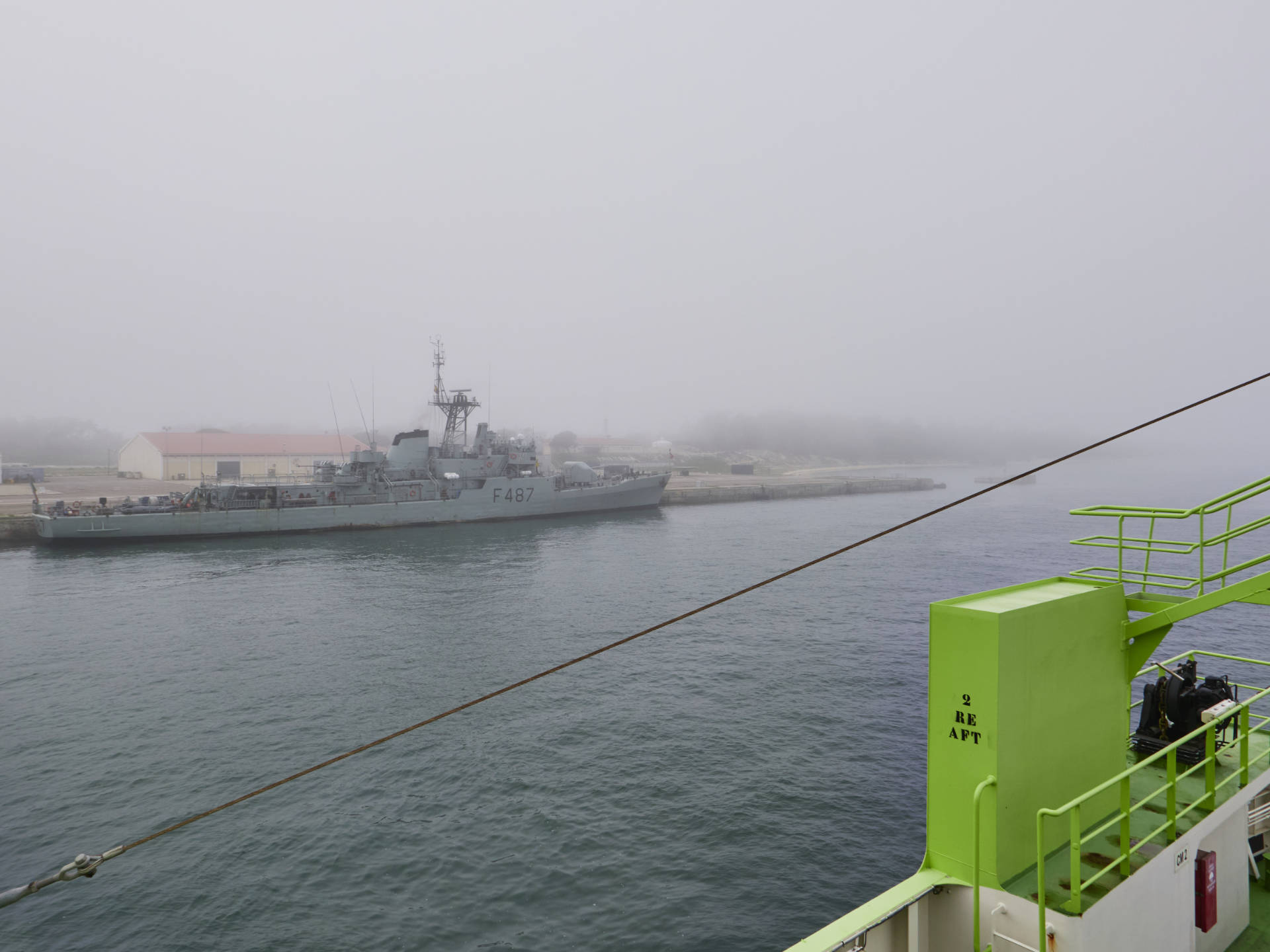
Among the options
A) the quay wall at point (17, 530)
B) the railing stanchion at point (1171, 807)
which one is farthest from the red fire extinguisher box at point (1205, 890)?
the quay wall at point (17, 530)

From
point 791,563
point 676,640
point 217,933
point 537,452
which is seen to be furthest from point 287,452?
point 217,933

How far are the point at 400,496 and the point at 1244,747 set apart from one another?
52.9m

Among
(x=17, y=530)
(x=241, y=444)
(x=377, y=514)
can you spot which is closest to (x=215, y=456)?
(x=241, y=444)

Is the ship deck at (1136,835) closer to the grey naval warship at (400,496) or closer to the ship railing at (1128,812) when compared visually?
the ship railing at (1128,812)

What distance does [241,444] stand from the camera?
3558 inches

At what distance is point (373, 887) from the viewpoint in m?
9.67

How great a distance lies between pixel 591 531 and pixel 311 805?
39.7 meters

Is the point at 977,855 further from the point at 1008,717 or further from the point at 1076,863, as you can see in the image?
the point at 1008,717

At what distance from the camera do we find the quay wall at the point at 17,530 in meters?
43.5

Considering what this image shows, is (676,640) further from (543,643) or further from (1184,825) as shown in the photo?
(1184,825)

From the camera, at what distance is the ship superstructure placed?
5352 millimetres

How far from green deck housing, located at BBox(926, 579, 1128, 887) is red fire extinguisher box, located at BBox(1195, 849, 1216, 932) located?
2.88ft

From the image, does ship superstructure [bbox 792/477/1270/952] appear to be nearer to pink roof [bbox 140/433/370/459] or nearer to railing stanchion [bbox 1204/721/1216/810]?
railing stanchion [bbox 1204/721/1216/810]

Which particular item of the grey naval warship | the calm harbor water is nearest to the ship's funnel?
the grey naval warship
